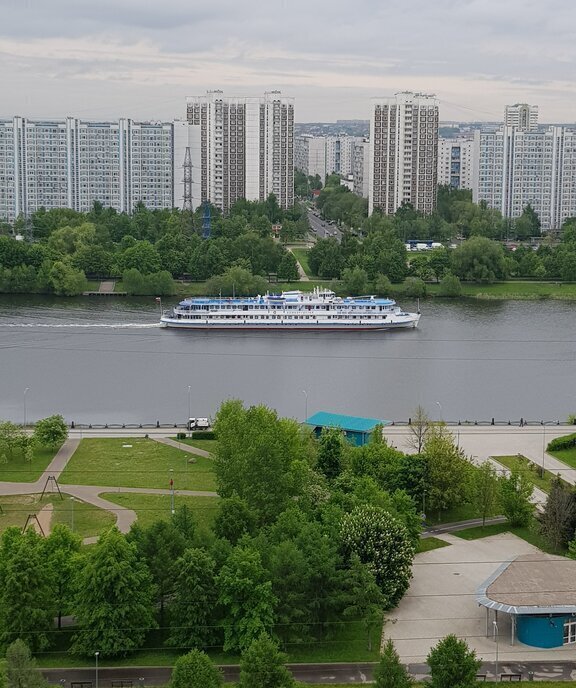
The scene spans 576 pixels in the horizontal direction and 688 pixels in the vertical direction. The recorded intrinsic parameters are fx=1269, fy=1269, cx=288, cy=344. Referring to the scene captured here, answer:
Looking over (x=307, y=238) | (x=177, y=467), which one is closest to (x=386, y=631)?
(x=177, y=467)

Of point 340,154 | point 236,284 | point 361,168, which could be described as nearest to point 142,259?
point 236,284

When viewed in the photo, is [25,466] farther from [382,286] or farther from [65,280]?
[382,286]

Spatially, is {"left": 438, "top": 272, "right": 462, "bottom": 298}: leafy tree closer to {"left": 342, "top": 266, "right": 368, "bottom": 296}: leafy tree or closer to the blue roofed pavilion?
{"left": 342, "top": 266, "right": 368, "bottom": 296}: leafy tree

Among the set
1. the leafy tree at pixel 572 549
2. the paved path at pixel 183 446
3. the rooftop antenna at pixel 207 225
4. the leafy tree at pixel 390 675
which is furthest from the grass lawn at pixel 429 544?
the rooftop antenna at pixel 207 225

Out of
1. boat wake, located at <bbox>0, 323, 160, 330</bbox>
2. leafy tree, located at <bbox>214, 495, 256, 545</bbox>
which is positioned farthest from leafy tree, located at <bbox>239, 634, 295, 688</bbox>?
boat wake, located at <bbox>0, 323, 160, 330</bbox>

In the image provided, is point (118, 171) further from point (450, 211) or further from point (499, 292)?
point (499, 292)

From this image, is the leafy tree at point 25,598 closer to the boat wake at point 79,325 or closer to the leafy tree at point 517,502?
the leafy tree at point 517,502
